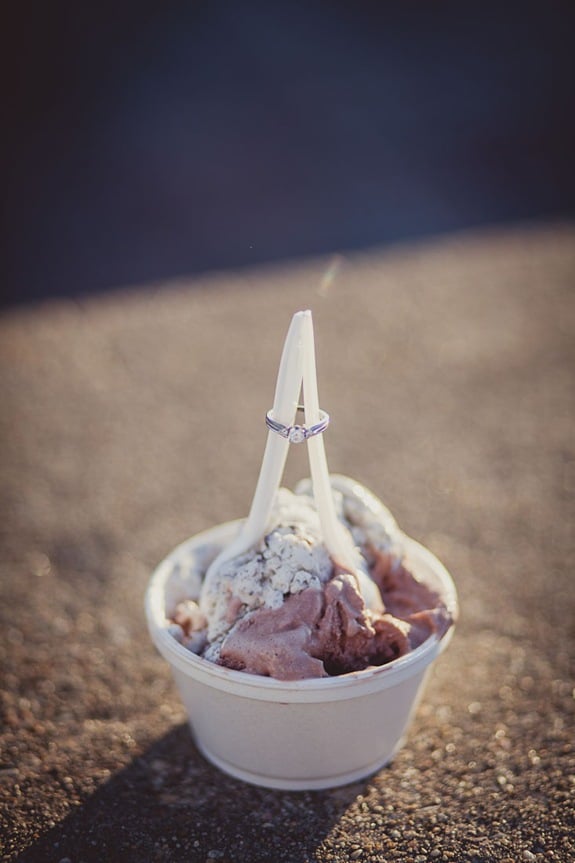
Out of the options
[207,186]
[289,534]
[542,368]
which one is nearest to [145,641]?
[289,534]

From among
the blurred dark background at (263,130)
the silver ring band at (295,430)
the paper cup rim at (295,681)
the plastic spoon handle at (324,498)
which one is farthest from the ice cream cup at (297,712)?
the blurred dark background at (263,130)

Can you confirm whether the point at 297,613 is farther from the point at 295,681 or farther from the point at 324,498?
the point at 324,498

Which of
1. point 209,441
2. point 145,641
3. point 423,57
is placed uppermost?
point 423,57

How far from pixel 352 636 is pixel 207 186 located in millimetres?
6908

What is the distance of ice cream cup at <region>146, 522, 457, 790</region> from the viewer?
84.0 inches

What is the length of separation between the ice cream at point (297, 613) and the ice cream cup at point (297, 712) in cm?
5

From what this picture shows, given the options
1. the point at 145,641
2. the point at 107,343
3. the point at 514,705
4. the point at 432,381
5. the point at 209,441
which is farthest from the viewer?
the point at 107,343

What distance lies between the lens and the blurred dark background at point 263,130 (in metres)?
7.19

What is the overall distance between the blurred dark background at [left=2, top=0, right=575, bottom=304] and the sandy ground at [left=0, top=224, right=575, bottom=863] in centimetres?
79

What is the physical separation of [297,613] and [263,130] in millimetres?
8774

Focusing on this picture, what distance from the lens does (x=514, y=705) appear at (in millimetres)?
2811

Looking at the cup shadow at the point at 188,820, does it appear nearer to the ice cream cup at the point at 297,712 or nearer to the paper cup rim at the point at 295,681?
the ice cream cup at the point at 297,712

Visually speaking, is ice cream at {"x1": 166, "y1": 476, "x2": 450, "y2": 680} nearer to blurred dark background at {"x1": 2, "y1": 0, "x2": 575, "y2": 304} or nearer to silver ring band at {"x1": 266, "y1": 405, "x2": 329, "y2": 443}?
silver ring band at {"x1": 266, "y1": 405, "x2": 329, "y2": 443}

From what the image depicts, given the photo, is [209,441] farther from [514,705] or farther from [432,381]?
[514,705]
